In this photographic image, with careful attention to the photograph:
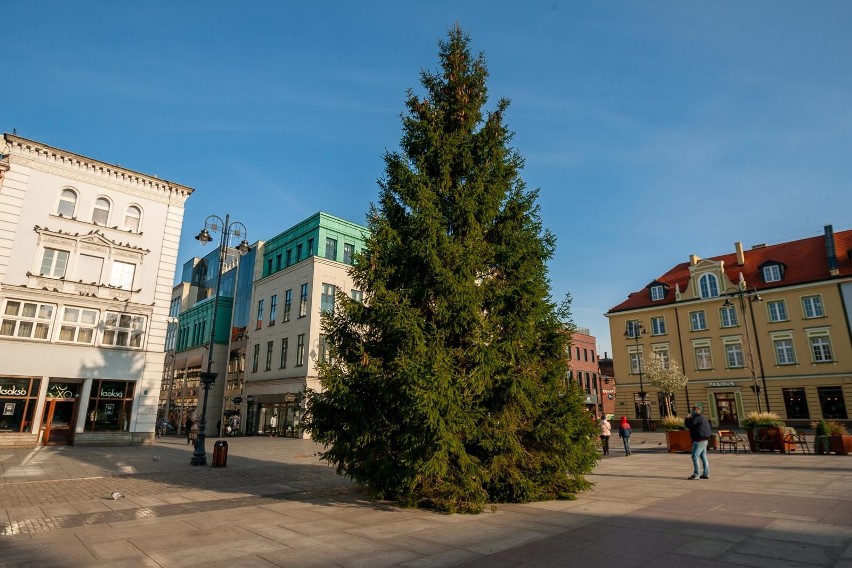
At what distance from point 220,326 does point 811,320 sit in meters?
55.2

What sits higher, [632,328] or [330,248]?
[330,248]

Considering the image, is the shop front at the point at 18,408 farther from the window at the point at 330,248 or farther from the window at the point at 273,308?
the window at the point at 330,248

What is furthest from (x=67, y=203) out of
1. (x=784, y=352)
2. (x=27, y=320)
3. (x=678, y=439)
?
(x=784, y=352)

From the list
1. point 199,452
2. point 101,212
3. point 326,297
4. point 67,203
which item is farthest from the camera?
point 326,297

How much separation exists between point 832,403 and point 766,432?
2554cm

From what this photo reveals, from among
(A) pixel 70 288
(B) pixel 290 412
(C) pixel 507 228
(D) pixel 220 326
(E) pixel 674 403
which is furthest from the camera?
(D) pixel 220 326

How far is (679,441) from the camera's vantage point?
811 inches

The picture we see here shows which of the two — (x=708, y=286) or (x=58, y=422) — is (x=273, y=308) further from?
(x=708, y=286)

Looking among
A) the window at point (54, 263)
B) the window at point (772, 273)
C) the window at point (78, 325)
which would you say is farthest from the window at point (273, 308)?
the window at point (772, 273)

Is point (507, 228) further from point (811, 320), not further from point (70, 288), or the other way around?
point (811, 320)

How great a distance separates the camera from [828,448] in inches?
Result: 685

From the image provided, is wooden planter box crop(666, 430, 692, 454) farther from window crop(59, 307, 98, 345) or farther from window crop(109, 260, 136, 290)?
window crop(59, 307, 98, 345)

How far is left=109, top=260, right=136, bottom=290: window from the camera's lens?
2611cm

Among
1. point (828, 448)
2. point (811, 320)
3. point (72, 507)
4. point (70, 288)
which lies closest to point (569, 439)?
point (72, 507)
